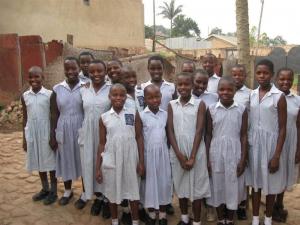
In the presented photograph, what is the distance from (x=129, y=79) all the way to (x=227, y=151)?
1.19 m

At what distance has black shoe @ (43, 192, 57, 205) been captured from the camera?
4.11m

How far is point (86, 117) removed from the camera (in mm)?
3650

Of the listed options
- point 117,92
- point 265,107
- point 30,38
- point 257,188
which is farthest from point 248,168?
point 30,38

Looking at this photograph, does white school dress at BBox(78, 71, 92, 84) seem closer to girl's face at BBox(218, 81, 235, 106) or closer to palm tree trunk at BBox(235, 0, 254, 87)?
girl's face at BBox(218, 81, 235, 106)

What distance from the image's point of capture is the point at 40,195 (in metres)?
4.26

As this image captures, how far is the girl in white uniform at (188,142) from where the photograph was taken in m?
3.29

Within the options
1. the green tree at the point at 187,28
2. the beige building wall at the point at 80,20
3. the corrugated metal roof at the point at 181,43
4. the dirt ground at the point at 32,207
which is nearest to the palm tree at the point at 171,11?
the green tree at the point at 187,28

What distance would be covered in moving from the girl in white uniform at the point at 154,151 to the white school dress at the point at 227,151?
0.43 metres

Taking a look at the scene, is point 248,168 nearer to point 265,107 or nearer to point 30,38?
point 265,107

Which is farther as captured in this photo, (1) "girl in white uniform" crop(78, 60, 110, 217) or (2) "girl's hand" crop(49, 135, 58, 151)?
(2) "girl's hand" crop(49, 135, 58, 151)

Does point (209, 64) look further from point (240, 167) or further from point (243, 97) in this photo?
point (240, 167)

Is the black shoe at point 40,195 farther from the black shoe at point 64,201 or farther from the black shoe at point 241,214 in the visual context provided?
the black shoe at point 241,214

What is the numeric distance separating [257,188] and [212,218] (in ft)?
2.03

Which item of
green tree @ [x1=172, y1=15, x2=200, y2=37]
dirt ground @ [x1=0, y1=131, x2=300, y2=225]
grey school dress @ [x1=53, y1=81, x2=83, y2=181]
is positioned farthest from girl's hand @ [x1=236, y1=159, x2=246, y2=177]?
green tree @ [x1=172, y1=15, x2=200, y2=37]
